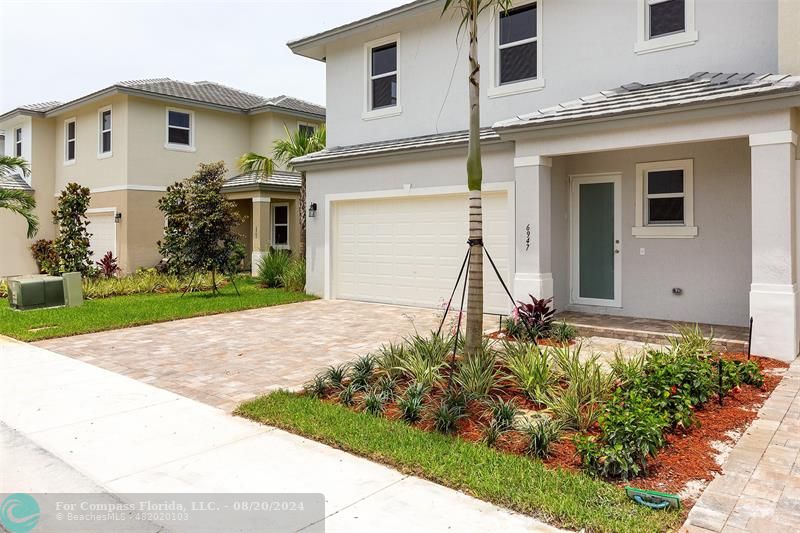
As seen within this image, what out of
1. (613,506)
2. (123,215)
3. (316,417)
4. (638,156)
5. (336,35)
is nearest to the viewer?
(613,506)

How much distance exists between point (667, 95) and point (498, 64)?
4.47 metres

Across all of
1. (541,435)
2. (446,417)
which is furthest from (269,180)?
(541,435)

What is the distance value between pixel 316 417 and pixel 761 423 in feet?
13.5

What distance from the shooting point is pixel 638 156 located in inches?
406

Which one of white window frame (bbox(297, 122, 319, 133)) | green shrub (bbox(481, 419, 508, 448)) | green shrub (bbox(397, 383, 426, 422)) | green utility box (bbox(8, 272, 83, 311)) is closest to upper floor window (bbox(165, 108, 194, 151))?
white window frame (bbox(297, 122, 319, 133))

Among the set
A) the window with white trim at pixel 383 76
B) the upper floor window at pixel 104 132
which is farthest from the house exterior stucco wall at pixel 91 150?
the window with white trim at pixel 383 76

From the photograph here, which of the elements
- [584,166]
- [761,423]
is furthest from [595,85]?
[761,423]

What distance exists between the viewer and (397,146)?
12.9 metres

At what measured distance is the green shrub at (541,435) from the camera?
449cm

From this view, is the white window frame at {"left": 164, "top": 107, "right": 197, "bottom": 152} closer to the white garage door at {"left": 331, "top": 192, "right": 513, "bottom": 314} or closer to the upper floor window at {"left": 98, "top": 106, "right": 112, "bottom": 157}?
the upper floor window at {"left": 98, "top": 106, "right": 112, "bottom": 157}

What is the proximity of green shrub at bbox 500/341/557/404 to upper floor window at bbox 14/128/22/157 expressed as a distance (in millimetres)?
24989

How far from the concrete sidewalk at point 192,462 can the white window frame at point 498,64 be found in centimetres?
924

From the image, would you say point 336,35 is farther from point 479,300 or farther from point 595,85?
point 479,300

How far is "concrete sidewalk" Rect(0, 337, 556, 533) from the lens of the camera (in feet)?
11.9
